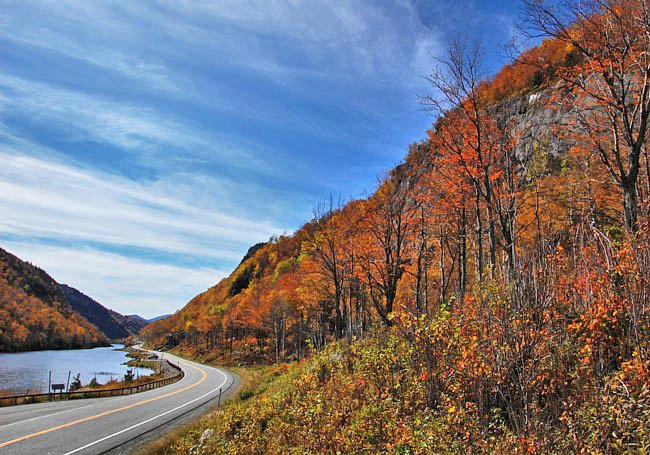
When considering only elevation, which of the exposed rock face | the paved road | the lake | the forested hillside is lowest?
the lake

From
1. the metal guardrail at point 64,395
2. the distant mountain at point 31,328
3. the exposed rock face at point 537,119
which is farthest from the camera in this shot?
the distant mountain at point 31,328

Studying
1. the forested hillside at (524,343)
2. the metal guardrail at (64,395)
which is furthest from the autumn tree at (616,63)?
the metal guardrail at (64,395)

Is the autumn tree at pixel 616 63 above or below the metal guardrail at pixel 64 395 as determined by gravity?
above

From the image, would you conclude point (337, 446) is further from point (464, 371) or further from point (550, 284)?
point (550, 284)

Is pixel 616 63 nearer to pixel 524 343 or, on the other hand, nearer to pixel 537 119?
pixel 524 343

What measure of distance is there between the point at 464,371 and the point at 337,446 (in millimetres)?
2982

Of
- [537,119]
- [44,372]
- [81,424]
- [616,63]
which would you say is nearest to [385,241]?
[616,63]

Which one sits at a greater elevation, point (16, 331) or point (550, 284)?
point (550, 284)

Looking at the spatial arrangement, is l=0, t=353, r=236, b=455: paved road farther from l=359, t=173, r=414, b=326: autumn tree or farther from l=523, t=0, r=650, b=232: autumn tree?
l=523, t=0, r=650, b=232: autumn tree

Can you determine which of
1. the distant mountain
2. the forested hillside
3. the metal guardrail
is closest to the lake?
the metal guardrail

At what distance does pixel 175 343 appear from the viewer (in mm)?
131000

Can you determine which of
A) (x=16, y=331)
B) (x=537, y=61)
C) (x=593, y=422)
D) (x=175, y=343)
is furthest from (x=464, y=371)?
(x=16, y=331)

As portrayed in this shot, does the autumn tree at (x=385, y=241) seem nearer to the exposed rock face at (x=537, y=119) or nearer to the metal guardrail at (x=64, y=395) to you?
the metal guardrail at (x=64, y=395)

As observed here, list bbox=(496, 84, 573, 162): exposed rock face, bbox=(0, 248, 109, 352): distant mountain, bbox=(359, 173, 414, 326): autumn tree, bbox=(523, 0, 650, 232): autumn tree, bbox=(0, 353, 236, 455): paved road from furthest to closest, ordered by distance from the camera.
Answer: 1. bbox=(0, 248, 109, 352): distant mountain
2. bbox=(496, 84, 573, 162): exposed rock face
3. bbox=(359, 173, 414, 326): autumn tree
4. bbox=(0, 353, 236, 455): paved road
5. bbox=(523, 0, 650, 232): autumn tree
